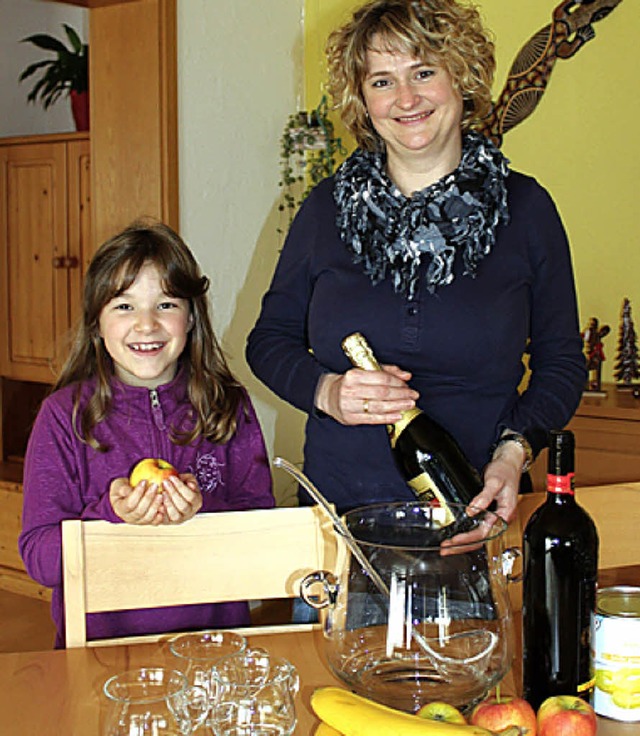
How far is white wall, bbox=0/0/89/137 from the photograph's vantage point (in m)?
4.42

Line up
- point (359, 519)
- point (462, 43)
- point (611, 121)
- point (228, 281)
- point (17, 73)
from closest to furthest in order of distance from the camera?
1. point (359, 519)
2. point (462, 43)
3. point (611, 121)
4. point (228, 281)
5. point (17, 73)

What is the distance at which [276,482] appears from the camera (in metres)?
3.73

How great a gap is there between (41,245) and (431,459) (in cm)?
278

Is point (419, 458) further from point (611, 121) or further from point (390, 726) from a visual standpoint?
point (611, 121)

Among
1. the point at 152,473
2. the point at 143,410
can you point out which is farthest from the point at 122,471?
the point at 152,473

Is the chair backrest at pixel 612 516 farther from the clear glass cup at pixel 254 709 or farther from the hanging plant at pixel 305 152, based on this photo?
the hanging plant at pixel 305 152

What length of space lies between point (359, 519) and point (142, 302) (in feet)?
2.60

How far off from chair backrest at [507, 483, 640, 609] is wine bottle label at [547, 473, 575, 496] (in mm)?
542

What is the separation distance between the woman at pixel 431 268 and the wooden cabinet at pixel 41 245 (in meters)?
2.30

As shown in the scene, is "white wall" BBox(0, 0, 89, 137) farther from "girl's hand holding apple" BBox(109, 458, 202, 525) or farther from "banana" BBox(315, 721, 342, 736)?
"banana" BBox(315, 721, 342, 736)

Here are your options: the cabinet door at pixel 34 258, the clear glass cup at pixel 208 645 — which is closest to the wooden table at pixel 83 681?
the clear glass cup at pixel 208 645

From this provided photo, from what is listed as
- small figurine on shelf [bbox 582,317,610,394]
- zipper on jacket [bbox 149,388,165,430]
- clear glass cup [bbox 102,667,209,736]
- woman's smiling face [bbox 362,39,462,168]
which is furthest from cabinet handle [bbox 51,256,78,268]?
clear glass cup [bbox 102,667,209,736]

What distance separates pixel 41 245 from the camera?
3.93 meters

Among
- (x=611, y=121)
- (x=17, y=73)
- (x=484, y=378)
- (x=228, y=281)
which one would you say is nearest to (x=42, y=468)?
(x=484, y=378)
